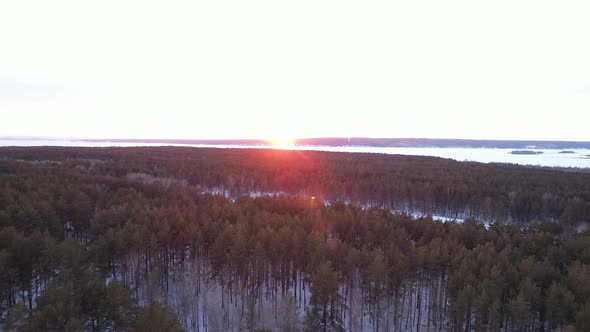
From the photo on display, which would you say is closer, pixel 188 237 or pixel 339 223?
pixel 188 237

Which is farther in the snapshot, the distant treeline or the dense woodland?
the distant treeline

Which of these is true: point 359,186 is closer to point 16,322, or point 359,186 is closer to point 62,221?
point 62,221

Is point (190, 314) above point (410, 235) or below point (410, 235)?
below

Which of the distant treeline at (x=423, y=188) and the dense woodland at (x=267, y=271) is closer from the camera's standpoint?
the dense woodland at (x=267, y=271)

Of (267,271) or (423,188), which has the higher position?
(423,188)

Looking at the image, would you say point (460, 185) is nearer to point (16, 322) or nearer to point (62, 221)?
point (62, 221)

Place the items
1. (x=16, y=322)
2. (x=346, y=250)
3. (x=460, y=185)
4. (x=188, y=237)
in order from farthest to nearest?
1. (x=460, y=185)
2. (x=188, y=237)
3. (x=346, y=250)
4. (x=16, y=322)

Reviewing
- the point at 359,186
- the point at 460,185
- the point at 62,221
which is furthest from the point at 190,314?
the point at 460,185

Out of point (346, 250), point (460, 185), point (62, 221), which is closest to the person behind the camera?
point (346, 250)

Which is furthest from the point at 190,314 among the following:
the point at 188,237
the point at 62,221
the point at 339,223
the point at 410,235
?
the point at 410,235

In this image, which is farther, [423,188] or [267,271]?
[423,188]

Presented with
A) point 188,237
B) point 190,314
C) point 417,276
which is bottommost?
point 190,314
